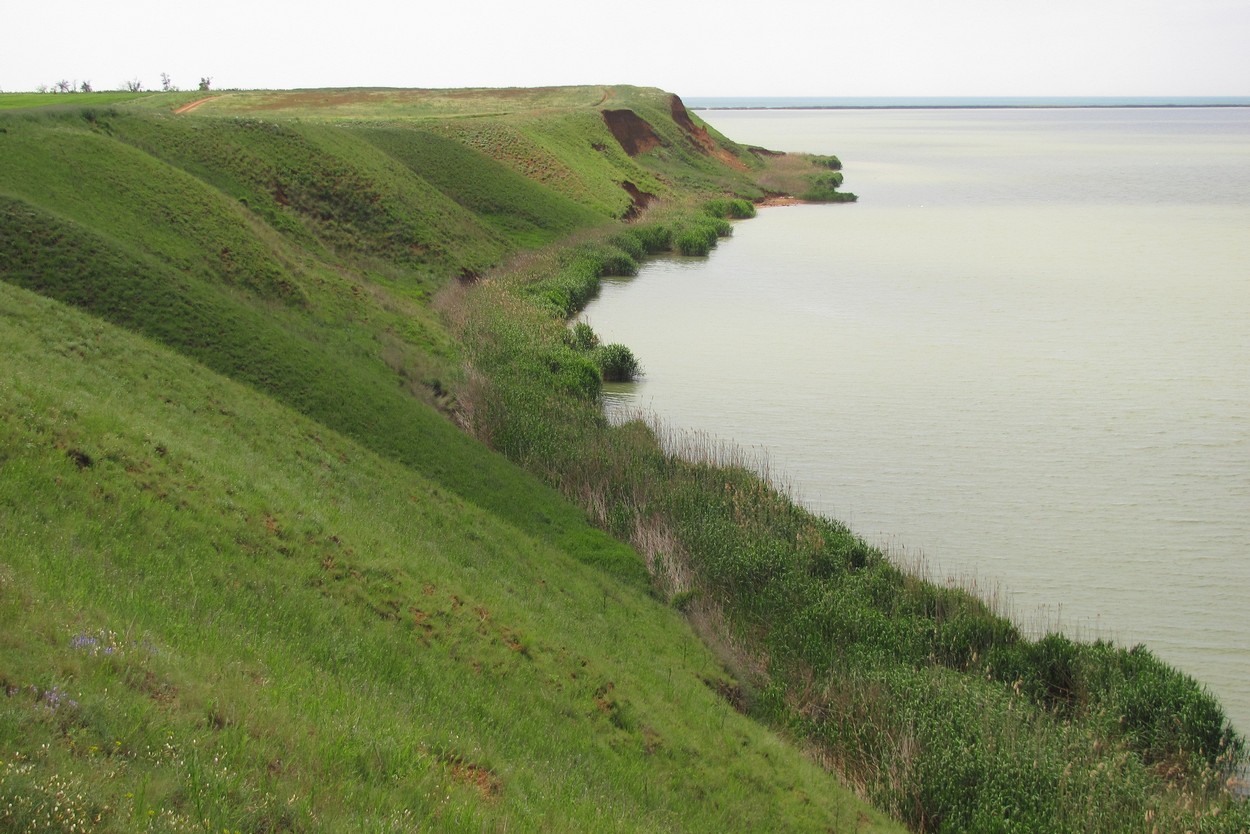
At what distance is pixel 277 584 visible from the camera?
40.3ft

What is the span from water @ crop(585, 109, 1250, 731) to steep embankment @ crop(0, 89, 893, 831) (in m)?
7.30

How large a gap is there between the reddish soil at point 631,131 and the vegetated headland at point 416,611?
65.1 meters

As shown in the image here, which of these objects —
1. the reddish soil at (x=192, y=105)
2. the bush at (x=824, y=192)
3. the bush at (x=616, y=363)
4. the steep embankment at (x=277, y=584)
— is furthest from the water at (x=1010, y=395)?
the reddish soil at (x=192, y=105)

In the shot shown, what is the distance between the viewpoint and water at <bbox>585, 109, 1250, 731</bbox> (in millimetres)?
19891

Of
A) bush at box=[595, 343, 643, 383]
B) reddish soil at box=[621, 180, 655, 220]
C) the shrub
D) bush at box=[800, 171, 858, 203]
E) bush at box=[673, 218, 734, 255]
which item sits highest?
bush at box=[800, 171, 858, 203]

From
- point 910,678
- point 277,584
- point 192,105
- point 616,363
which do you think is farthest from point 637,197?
point 277,584

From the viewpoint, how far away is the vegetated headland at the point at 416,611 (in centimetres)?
824

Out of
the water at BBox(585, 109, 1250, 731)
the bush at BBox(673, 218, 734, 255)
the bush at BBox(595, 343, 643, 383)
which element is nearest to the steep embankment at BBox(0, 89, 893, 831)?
the bush at BBox(595, 343, 643, 383)

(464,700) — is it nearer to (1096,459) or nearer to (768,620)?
(768,620)

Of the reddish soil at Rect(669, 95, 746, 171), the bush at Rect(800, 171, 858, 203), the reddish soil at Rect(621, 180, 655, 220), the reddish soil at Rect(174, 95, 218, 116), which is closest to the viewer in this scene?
the reddish soil at Rect(174, 95, 218, 116)

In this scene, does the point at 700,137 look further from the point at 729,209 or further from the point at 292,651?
the point at 292,651

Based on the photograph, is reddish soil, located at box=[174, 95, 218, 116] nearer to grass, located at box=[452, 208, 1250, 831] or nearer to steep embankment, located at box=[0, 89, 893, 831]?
steep embankment, located at box=[0, 89, 893, 831]

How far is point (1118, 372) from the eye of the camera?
3478cm

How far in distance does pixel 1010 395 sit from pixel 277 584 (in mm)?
25308
